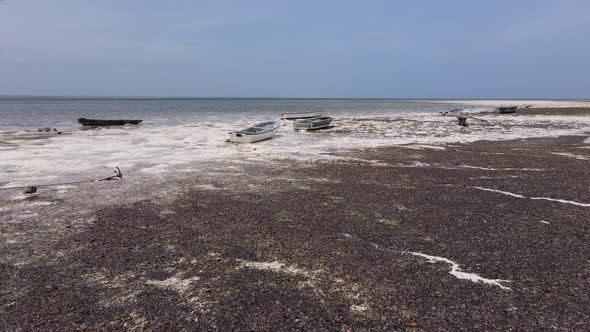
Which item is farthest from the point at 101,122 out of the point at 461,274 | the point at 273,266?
the point at 461,274

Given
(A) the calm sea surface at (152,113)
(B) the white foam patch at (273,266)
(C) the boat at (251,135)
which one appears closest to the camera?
(B) the white foam patch at (273,266)

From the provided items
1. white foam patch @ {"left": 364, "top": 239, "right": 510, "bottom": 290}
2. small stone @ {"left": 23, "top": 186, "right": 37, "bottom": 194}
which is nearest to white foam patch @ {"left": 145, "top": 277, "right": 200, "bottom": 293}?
white foam patch @ {"left": 364, "top": 239, "right": 510, "bottom": 290}

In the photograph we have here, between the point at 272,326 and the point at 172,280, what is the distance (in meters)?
2.20

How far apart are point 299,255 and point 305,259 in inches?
8.7

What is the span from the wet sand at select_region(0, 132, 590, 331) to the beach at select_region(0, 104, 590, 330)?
3cm

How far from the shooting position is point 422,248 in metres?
7.48

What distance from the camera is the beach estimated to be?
520 centimetres

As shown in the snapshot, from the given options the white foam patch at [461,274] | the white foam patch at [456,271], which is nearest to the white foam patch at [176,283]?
the white foam patch at [456,271]

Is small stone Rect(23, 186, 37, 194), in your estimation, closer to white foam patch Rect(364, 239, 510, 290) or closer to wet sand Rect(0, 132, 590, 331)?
wet sand Rect(0, 132, 590, 331)

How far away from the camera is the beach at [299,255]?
5.20m

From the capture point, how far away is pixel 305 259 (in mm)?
6961

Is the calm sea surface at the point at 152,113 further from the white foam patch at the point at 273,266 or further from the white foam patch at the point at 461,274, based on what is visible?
the white foam patch at the point at 461,274

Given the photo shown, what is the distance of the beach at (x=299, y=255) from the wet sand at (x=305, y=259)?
0.03 meters

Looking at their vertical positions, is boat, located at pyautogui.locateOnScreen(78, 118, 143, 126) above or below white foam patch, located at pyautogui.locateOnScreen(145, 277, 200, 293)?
above
